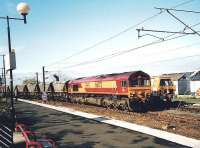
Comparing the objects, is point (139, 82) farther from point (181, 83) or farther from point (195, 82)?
point (181, 83)

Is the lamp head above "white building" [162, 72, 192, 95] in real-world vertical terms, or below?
above

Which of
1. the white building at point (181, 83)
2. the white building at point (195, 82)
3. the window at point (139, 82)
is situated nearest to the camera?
the window at point (139, 82)

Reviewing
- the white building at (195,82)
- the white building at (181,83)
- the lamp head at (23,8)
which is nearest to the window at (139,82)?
the lamp head at (23,8)

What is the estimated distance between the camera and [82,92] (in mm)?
42094

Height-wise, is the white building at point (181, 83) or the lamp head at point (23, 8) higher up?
the lamp head at point (23, 8)

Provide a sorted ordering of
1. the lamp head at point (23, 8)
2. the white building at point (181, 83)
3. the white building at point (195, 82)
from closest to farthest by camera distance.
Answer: the lamp head at point (23, 8)
the white building at point (195, 82)
the white building at point (181, 83)

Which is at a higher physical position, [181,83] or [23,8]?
[23,8]

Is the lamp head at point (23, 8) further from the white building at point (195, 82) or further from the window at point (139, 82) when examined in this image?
the white building at point (195, 82)

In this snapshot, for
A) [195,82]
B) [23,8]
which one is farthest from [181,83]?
[23,8]

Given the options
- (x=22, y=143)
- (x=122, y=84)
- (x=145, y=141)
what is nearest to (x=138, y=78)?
(x=122, y=84)

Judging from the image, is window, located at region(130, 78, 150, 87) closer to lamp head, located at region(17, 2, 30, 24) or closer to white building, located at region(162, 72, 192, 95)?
lamp head, located at region(17, 2, 30, 24)

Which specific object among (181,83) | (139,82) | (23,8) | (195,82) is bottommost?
(181,83)

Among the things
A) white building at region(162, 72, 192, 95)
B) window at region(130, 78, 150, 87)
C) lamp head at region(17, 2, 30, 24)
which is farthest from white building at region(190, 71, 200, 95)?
lamp head at region(17, 2, 30, 24)

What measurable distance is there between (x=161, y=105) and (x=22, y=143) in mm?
22020
